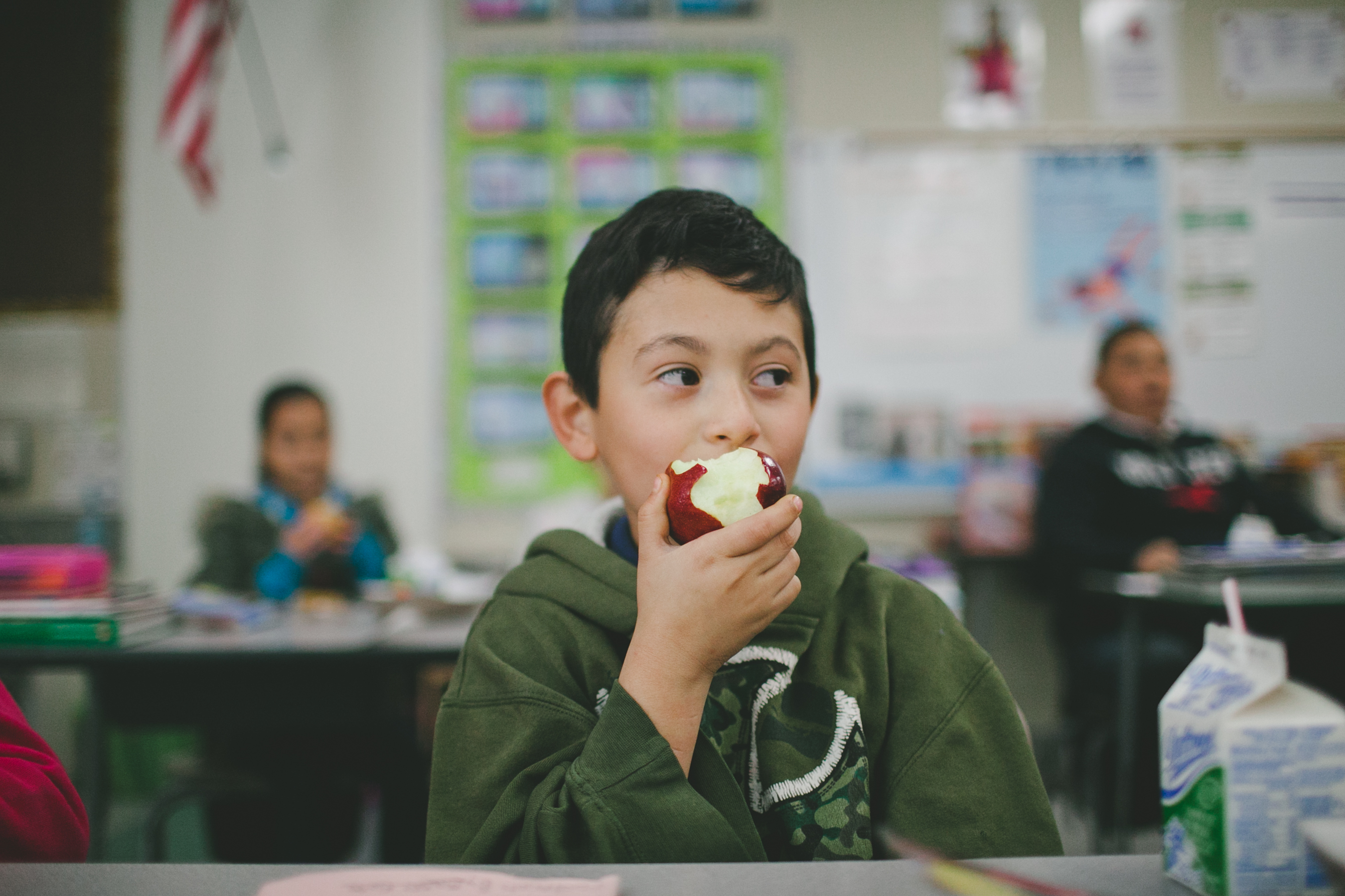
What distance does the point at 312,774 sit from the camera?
2105mm

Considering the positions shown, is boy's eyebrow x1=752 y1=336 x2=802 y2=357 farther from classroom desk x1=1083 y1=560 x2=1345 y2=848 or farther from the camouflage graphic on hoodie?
classroom desk x1=1083 y1=560 x2=1345 y2=848

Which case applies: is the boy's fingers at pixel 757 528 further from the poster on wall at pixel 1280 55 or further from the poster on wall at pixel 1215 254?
the poster on wall at pixel 1280 55

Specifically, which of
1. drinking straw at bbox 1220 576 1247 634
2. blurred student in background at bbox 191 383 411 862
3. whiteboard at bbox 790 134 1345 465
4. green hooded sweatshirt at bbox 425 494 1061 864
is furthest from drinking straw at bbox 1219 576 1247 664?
whiteboard at bbox 790 134 1345 465

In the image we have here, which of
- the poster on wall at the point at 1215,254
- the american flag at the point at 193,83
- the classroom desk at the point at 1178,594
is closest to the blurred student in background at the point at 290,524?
the american flag at the point at 193,83

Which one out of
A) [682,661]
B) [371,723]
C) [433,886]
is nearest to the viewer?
[433,886]

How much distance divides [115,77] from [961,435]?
13.5 ft

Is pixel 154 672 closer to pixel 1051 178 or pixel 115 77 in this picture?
pixel 115 77

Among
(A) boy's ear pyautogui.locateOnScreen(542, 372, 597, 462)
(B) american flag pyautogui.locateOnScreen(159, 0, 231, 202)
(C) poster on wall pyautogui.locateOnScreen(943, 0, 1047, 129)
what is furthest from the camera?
(C) poster on wall pyautogui.locateOnScreen(943, 0, 1047, 129)

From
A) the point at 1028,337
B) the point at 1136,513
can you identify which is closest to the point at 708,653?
the point at 1136,513

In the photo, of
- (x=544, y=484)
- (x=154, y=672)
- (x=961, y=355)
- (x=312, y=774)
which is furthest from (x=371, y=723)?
(x=961, y=355)

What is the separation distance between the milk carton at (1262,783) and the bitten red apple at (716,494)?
14.1 inches

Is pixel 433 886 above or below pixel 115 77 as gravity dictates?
below

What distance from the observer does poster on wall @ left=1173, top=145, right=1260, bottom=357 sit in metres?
3.74

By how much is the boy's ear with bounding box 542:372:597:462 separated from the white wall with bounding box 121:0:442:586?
9.48ft
